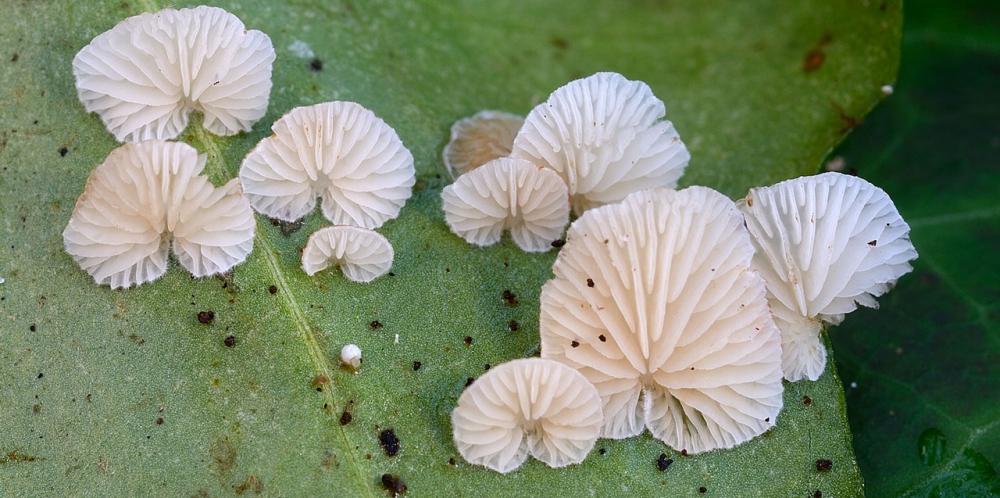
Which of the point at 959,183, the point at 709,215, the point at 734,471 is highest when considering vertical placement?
the point at 709,215

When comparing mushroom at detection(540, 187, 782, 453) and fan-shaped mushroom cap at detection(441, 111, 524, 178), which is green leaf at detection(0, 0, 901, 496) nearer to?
fan-shaped mushroom cap at detection(441, 111, 524, 178)

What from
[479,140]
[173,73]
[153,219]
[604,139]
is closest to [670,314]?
[604,139]

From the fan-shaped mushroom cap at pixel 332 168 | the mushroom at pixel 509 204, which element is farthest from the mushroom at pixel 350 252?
the mushroom at pixel 509 204

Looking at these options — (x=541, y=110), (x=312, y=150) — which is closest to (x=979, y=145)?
(x=541, y=110)

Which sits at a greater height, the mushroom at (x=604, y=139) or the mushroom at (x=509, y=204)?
the mushroom at (x=604, y=139)

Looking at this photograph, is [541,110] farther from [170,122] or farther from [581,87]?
[170,122]

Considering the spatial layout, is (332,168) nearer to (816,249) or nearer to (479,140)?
(479,140)

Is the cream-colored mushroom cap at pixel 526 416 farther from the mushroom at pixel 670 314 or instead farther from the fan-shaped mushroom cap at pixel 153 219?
the fan-shaped mushroom cap at pixel 153 219
